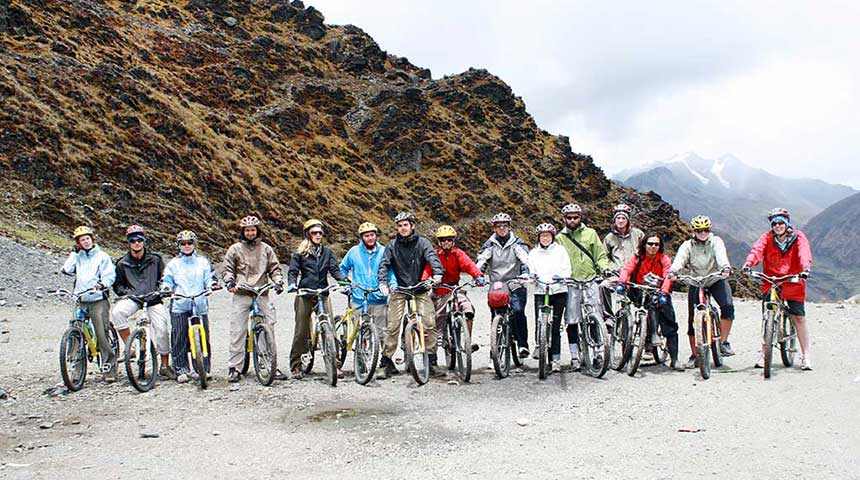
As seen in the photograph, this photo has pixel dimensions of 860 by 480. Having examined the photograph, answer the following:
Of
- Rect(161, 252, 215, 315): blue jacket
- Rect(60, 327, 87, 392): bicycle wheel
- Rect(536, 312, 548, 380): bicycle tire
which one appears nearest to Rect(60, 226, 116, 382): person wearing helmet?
Rect(60, 327, 87, 392): bicycle wheel

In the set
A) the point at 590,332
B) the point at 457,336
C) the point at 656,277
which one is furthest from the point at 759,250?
the point at 457,336

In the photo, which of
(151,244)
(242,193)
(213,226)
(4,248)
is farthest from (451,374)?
(242,193)

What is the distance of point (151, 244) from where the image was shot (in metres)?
41.1

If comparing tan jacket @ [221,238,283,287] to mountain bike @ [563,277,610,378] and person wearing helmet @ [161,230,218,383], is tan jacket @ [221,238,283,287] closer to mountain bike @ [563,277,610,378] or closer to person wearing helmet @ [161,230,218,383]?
person wearing helmet @ [161,230,218,383]

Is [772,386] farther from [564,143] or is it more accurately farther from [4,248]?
[564,143]

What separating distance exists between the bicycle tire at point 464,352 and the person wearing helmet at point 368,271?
1.23 m

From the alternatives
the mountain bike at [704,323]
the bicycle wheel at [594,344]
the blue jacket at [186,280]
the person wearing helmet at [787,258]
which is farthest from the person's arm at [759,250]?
the blue jacket at [186,280]

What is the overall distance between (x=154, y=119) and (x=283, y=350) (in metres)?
44.9

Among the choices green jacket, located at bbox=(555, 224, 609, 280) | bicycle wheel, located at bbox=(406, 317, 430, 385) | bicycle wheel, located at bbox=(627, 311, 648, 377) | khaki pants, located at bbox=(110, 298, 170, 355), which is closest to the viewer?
bicycle wheel, located at bbox=(406, 317, 430, 385)

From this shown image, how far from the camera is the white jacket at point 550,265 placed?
10156 mm

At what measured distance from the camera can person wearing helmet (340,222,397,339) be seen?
34.4ft

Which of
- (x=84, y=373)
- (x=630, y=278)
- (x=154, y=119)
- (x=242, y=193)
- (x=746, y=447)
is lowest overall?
(x=746, y=447)

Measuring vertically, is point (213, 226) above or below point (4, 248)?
above

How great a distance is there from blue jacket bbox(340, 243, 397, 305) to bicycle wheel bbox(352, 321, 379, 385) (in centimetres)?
68
